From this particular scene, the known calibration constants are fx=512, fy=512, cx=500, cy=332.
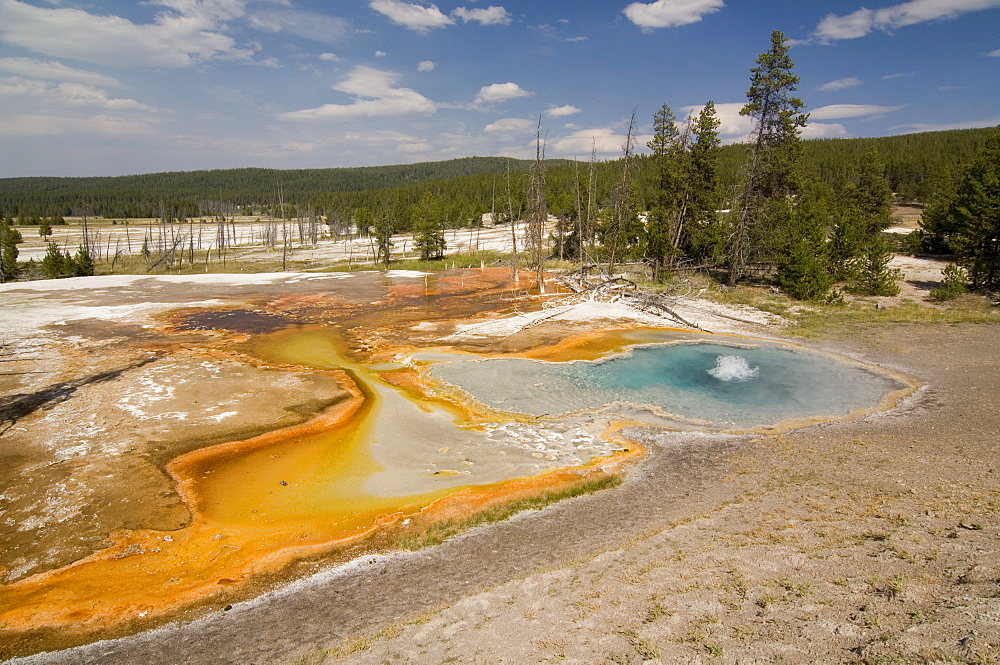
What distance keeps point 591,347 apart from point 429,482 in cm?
1134

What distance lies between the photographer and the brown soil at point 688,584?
5.12 metres

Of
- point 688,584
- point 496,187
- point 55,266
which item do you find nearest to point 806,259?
point 688,584

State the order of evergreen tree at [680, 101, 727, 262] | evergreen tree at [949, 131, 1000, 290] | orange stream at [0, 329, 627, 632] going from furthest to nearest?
evergreen tree at [680, 101, 727, 262], evergreen tree at [949, 131, 1000, 290], orange stream at [0, 329, 627, 632]

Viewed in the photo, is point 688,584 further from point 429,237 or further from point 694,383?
point 429,237

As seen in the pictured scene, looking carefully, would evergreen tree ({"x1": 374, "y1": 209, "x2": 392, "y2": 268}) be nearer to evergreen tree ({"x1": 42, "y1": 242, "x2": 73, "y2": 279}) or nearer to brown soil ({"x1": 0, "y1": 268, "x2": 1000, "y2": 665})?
evergreen tree ({"x1": 42, "y1": 242, "x2": 73, "y2": 279})

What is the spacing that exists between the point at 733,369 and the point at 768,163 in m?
16.1

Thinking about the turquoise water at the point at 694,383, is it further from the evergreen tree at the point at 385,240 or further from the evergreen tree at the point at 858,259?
the evergreen tree at the point at 385,240

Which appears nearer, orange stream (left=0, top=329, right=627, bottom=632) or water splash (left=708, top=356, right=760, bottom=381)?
orange stream (left=0, top=329, right=627, bottom=632)

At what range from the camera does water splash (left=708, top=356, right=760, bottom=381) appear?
16.4 metres

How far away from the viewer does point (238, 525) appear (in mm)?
8656

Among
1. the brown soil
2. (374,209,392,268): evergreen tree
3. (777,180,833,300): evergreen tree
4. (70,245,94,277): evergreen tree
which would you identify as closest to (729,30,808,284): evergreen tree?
(777,180,833,300): evergreen tree

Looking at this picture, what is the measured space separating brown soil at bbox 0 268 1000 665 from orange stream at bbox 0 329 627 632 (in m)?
0.79

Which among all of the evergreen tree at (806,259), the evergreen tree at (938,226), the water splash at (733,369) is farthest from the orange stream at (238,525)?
the evergreen tree at (938,226)

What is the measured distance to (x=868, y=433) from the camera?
1147 cm
